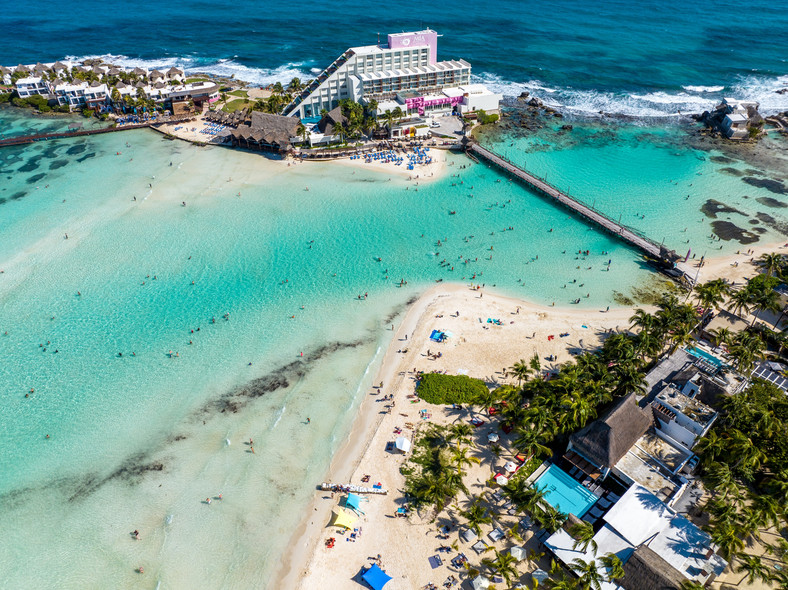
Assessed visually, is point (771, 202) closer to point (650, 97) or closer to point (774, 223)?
point (774, 223)

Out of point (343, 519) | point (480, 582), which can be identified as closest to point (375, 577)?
point (343, 519)

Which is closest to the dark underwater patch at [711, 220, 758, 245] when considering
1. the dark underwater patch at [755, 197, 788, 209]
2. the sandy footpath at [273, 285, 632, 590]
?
the dark underwater patch at [755, 197, 788, 209]

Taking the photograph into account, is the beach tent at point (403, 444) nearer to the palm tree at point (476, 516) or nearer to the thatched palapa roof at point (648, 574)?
the palm tree at point (476, 516)

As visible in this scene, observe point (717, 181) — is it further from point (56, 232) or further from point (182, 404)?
point (56, 232)

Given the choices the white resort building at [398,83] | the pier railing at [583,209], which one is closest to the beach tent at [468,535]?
the pier railing at [583,209]

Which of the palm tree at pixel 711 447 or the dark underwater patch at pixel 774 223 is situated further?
the dark underwater patch at pixel 774 223

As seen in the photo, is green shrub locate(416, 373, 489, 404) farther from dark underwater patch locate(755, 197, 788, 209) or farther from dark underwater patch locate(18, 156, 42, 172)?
dark underwater patch locate(18, 156, 42, 172)
